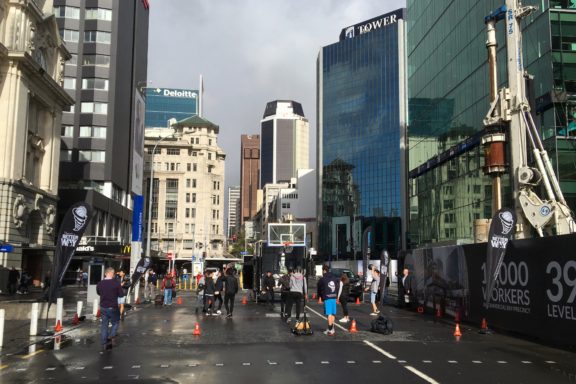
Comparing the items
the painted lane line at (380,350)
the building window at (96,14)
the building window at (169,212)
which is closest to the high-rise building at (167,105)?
the building window at (169,212)

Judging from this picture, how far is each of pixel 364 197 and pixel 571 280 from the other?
106 m

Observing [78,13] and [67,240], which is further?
[78,13]

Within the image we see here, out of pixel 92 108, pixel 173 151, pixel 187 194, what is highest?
pixel 173 151

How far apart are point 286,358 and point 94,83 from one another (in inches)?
2311

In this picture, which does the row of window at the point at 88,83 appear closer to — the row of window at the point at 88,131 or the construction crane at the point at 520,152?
the row of window at the point at 88,131

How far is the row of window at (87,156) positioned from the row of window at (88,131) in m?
1.97

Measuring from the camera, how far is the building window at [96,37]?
206 feet

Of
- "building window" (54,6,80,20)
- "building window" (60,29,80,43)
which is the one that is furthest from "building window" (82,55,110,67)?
"building window" (54,6,80,20)

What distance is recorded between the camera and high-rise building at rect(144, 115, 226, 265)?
120m

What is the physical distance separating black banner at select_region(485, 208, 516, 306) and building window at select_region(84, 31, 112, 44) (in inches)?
2301

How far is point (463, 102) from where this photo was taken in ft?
151

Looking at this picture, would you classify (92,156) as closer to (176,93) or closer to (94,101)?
(94,101)

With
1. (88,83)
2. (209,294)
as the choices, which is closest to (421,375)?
(209,294)

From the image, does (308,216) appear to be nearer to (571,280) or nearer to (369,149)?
(369,149)
